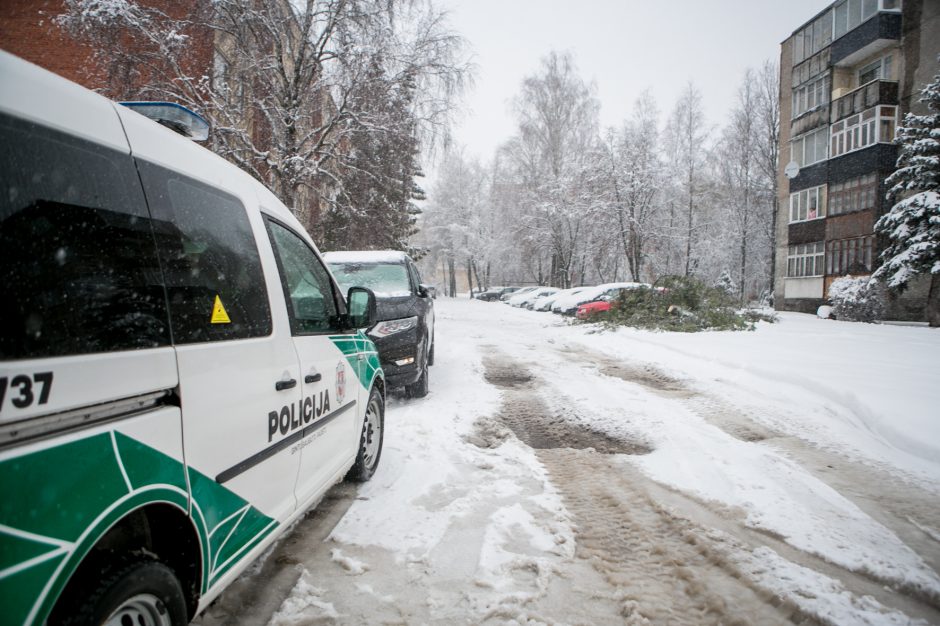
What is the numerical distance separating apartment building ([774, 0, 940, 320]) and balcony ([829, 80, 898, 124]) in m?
0.04

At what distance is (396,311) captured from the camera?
249 inches

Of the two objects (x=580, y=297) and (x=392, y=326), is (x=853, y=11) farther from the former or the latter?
(x=392, y=326)

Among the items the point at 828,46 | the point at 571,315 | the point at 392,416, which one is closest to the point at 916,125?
the point at 828,46

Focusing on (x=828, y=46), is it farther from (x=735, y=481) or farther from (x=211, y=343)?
(x=211, y=343)

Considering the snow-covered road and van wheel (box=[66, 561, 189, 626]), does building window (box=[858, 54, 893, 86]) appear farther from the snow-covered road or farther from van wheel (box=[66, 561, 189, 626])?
van wheel (box=[66, 561, 189, 626])

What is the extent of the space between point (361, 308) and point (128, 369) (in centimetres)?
225

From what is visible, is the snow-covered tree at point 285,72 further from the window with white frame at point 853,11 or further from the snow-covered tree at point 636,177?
the window with white frame at point 853,11

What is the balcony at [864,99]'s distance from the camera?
71.3 feet

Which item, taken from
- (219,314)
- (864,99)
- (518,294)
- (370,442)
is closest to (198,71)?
(370,442)

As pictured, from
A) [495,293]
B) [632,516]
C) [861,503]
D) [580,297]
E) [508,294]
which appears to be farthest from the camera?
[495,293]

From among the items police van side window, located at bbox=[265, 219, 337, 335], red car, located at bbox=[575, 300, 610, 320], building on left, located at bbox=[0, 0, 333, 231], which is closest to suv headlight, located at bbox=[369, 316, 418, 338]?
police van side window, located at bbox=[265, 219, 337, 335]

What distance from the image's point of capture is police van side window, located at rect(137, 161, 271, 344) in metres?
1.72

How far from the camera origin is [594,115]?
34594 mm

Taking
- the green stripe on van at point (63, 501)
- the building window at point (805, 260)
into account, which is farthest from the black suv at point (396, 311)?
the building window at point (805, 260)
